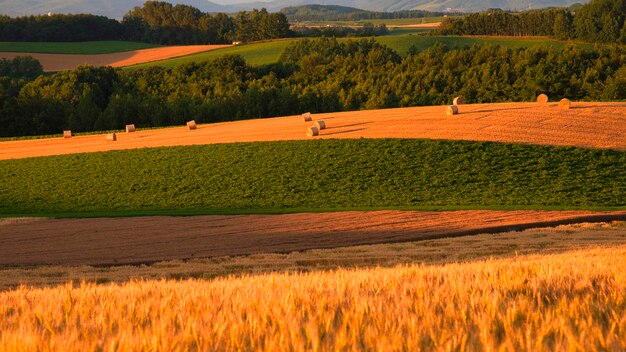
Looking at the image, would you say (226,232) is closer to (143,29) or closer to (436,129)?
(436,129)

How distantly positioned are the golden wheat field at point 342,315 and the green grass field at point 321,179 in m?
24.9

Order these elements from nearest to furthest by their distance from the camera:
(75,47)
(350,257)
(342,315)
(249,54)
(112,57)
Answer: (342,315) → (350,257) → (249,54) → (112,57) → (75,47)

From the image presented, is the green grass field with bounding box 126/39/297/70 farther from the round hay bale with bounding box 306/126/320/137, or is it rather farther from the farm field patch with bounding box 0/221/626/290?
the farm field patch with bounding box 0/221/626/290

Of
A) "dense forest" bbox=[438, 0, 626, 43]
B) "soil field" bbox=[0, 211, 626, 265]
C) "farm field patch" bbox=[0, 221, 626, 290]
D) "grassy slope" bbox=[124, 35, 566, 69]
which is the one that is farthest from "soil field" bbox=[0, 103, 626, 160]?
"dense forest" bbox=[438, 0, 626, 43]

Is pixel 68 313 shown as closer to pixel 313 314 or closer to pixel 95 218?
pixel 313 314

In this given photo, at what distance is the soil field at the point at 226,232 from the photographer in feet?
79.9

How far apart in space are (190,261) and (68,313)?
15.7 m

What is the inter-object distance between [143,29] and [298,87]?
90.2 metres

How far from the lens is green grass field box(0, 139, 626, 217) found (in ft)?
113

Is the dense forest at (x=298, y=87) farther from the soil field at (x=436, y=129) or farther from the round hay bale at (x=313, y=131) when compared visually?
the round hay bale at (x=313, y=131)

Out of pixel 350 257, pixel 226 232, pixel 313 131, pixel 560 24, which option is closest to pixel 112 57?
pixel 560 24

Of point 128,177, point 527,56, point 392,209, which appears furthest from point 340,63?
point 392,209

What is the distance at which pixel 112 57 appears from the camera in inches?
5591

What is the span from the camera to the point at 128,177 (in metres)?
42.9
